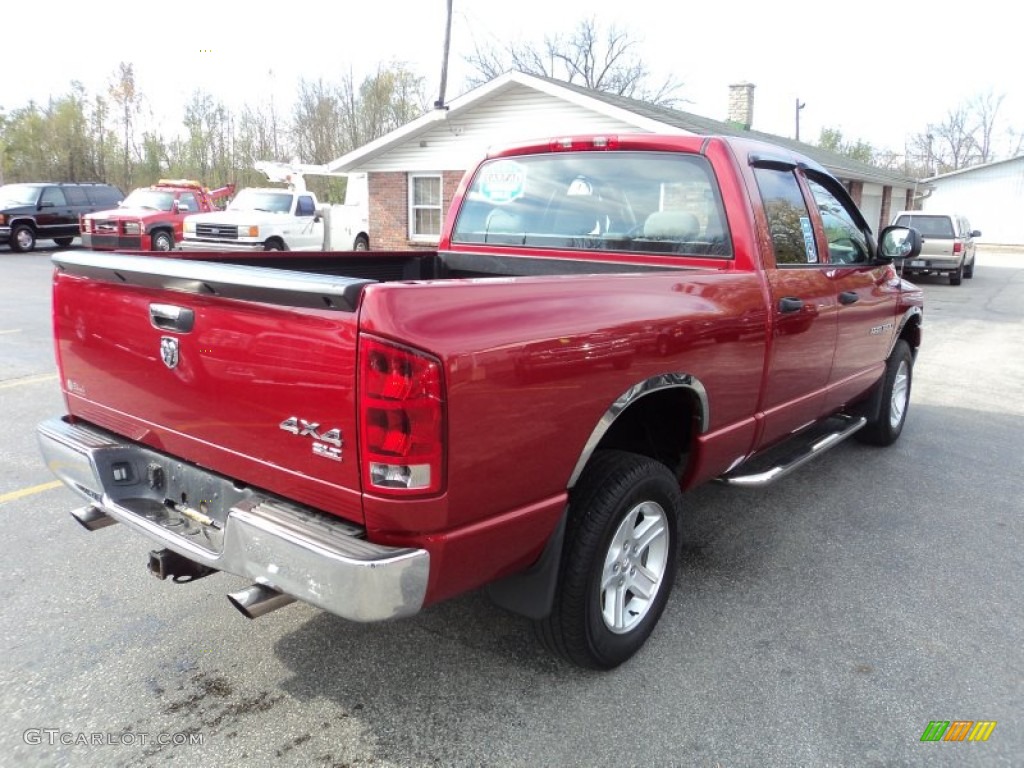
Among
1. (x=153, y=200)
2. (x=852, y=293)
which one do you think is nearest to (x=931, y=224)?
(x=852, y=293)

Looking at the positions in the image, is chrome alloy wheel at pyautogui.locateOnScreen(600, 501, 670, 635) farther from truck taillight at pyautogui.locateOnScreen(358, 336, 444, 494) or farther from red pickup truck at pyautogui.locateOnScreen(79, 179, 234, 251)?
red pickup truck at pyautogui.locateOnScreen(79, 179, 234, 251)

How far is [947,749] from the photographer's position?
8.30 ft

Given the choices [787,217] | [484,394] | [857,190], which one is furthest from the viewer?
[857,190]

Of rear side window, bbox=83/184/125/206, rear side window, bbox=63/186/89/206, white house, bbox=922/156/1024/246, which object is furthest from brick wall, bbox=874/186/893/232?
rear side window, bbox=63/186/89/206

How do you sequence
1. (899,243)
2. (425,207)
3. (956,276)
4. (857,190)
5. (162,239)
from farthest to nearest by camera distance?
(857,190) < (956,276) < (425,207) < (162,239) < (899,243)

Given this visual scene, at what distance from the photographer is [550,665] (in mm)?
2932

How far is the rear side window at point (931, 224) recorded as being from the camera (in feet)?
66.2

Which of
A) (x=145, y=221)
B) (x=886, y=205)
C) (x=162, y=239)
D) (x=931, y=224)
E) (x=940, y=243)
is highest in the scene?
(x=886, y=205)

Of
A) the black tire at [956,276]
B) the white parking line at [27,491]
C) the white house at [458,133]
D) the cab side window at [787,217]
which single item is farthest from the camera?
the black tire at [956,276]

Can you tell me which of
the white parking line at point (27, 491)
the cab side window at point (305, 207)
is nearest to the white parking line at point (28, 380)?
the white parking line at point (27, 491)

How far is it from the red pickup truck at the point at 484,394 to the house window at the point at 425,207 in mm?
14878

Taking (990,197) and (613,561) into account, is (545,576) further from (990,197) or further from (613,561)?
(990,197)

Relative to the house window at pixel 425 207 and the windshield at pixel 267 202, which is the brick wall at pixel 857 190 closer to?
the house window at pixel 425 207

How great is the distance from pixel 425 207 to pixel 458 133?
2021mm
